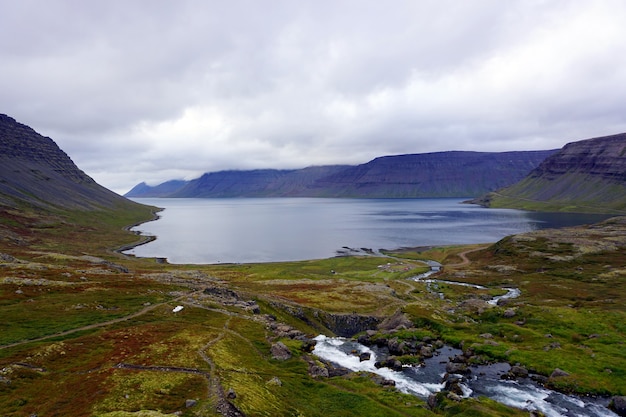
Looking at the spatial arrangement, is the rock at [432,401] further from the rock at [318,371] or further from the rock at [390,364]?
the rock at [318,371]

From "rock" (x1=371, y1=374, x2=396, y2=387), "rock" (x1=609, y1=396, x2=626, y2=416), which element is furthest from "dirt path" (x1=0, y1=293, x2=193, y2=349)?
"rock" (x1=609, y1=396, x2=626, y2=416)

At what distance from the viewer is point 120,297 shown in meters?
85.8

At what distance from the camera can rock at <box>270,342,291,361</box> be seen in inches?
2448

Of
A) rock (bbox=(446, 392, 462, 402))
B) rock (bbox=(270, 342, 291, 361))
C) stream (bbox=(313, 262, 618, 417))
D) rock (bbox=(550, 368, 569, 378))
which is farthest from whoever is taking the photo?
rock (bbox=(270, 342, 291, 361))

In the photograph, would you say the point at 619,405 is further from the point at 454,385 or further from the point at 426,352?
the point at 426,352

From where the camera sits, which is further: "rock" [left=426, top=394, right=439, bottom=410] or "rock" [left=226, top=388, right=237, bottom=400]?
"rock" [left=426, top=394, right=439, bottom=410]

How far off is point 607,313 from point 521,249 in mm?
102336

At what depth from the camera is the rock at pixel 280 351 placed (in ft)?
204

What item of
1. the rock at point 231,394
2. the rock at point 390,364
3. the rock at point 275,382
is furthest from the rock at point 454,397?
the rock at point 231,394

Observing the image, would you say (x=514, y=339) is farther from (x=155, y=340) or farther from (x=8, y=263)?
(x=8, y=263)

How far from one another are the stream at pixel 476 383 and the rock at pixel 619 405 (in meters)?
0.85

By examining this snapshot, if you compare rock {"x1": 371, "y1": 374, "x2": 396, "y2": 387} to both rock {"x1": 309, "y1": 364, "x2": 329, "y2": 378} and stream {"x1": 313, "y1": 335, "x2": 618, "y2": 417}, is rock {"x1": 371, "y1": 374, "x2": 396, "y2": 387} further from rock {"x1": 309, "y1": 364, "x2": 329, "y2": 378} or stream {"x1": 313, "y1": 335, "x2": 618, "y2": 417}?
rock {"x1": 309, "y1": 364, "x2": 329, "y2": 378}

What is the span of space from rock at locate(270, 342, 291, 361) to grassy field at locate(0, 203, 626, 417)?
3.07 feet

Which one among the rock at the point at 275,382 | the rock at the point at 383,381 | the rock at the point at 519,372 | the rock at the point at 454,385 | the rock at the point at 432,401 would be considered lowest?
the rock at the point at 519,372
